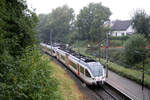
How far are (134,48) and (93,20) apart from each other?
20265 millimetres

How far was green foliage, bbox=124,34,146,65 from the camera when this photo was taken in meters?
24.2

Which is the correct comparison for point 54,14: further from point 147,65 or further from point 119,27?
point 147,65

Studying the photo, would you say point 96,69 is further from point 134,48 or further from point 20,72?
point 134,48

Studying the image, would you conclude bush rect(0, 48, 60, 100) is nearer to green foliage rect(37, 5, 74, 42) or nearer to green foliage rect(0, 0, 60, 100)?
green foliage rect(0, 0, 60, 100)

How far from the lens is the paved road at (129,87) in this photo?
14245 mm

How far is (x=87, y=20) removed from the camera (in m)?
45.1

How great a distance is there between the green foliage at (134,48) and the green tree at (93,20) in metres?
17.8

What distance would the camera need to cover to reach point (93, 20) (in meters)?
42.3

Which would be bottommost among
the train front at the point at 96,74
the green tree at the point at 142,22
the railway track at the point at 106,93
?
the railway track at the point at 106,93

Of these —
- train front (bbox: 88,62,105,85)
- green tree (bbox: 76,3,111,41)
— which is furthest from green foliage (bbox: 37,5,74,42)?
train front (bbox: 88,62,105,85)

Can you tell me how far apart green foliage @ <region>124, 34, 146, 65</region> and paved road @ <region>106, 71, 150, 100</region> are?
5353 millimetres

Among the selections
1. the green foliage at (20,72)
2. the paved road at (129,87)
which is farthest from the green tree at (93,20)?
the green foliage at (20,72)

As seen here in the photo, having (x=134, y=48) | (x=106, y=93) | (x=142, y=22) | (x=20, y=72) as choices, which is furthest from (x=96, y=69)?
(x=142, y=22)

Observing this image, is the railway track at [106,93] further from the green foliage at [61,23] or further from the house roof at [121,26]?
the house roof at [121,26]
